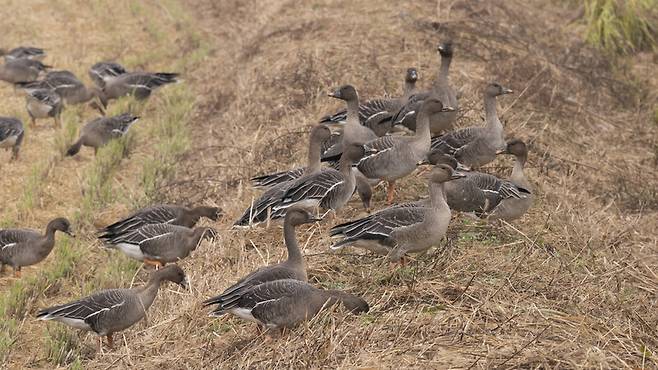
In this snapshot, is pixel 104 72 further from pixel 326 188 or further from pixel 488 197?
pixel 488 197

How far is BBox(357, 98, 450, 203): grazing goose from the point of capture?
31.2ft

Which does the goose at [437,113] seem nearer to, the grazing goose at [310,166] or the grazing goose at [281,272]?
the grazing goose at [310,166]

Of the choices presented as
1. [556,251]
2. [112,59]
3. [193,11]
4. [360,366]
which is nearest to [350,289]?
[360,366]

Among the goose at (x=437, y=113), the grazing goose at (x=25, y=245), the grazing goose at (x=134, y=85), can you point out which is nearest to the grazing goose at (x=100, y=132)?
the grazing goose at (x=134, y=85)

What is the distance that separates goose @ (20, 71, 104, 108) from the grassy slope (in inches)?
9.2

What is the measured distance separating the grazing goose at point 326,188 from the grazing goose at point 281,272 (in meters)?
1.16

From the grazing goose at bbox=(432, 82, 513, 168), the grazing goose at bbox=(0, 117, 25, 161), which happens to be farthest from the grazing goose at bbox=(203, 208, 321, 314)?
the grazing goose at bbox=(0, 117, 25, 161)

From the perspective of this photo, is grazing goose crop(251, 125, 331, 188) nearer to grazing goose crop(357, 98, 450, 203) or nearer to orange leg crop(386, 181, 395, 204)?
grazing goose crop(357, 98, 450, 203)

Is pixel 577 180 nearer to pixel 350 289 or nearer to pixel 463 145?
pixel 463 145

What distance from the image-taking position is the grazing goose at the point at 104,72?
15.9 meters

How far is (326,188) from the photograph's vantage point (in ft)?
29.6

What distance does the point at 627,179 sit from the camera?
39.2ft

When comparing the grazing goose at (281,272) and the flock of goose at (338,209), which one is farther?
the flock of goose at (338,209)

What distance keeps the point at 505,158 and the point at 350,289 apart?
4403 mm
